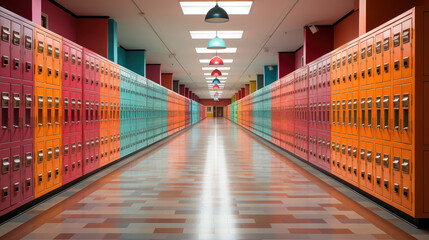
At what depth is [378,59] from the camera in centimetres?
387

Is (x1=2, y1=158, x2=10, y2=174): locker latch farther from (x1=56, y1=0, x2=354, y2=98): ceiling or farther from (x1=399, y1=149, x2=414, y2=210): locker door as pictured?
(x1=56, y1=0, x2=354, y2=98): ceiling

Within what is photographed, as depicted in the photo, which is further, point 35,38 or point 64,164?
point 64,164

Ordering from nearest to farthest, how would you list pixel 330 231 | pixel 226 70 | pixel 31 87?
pixel 330 231 → pixel 31 87 → pixel 226 70

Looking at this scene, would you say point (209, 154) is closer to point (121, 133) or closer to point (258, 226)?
point (121, 133)

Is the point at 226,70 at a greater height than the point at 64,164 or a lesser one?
greater

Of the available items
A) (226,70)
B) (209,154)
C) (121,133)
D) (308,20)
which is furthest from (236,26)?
(226,70)

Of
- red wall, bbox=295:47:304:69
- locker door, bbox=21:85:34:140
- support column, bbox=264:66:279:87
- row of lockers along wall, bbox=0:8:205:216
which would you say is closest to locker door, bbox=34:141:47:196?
row of lockers along wall, bbox=0:8:205:216

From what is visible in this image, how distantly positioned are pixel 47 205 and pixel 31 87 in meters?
1.42

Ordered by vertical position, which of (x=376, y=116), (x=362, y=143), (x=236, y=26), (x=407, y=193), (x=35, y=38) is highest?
(x=236, y=26)

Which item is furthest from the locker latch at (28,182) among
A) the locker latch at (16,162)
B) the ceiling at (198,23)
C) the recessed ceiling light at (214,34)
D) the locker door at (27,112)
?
the recessed ceiling light at (214,34)

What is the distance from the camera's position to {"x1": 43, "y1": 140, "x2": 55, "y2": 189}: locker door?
13.8 ft

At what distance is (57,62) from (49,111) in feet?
2.33

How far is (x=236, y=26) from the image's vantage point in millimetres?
10617

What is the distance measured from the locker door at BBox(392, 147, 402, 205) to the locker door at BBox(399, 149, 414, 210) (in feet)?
0.18
